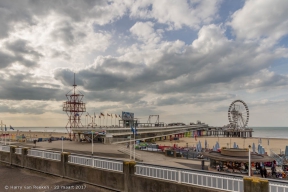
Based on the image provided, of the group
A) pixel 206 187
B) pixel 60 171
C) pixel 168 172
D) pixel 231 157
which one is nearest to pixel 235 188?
pixel 206 187

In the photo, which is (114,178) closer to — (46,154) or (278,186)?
(46,154)

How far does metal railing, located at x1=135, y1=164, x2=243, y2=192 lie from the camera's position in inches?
362

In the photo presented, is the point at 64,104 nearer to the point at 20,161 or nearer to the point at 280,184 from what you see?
the point at 20,161

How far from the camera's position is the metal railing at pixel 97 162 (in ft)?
42.8

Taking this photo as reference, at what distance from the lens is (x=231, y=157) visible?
18.3 meters

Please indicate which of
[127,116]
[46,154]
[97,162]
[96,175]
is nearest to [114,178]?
[96,175]

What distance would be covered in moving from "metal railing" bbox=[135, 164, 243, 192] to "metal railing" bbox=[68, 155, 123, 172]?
1.55 meters

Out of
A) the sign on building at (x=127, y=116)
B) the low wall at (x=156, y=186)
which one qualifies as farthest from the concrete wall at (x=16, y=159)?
the sign on building at (x=127, y=116)

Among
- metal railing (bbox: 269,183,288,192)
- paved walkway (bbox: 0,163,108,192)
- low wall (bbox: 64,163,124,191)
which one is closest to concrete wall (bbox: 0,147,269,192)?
low wall (bbox: 64,163,124,191)

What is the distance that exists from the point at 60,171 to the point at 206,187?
451 inches

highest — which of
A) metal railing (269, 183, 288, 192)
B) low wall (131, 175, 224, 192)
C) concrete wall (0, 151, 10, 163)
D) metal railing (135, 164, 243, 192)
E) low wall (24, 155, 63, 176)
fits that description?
metal railing (269, 183, 288, 192)

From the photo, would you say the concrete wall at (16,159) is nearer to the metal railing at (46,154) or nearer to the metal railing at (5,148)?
the metal railing at (46,154)

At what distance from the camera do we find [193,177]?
10.2 meters

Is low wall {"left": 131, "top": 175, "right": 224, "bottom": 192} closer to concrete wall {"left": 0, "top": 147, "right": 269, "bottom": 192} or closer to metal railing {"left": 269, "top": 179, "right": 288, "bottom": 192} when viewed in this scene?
concrete wall {"left": 0, "top": 147, "right": 269, "bottom": 192}
